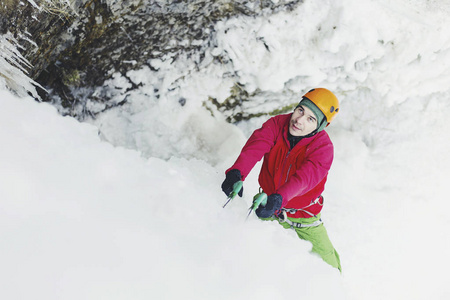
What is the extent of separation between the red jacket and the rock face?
988mm

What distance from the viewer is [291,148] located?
2309mm

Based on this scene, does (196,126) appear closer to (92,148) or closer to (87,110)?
(87,110)

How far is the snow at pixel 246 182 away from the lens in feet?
5.66

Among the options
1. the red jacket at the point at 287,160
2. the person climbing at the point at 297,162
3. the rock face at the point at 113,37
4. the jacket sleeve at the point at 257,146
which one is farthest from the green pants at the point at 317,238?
the rock face at the point at 113,37

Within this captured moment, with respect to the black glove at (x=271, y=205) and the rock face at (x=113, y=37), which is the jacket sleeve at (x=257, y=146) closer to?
the black glove at (x=271, y=205)

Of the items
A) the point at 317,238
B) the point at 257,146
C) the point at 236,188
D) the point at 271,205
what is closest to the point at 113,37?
the point at 257,146

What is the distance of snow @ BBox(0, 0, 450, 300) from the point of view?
67.9 inches

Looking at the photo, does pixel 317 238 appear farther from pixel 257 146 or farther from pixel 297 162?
pixel 257 146

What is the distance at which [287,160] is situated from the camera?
2342 millimetres

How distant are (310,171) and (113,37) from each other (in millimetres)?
1735

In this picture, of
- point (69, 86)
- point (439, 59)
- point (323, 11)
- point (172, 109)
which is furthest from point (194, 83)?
point (439, 59)

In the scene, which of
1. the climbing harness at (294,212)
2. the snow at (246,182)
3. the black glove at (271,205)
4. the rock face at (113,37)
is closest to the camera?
the snow at (246,182)

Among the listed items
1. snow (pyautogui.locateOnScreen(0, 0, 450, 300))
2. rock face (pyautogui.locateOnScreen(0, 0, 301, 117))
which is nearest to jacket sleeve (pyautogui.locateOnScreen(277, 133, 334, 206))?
snow (pyautogui.locateOnScreen(0, 0, 450, 300))

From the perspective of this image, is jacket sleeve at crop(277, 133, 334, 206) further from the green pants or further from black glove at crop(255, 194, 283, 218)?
the green pants
